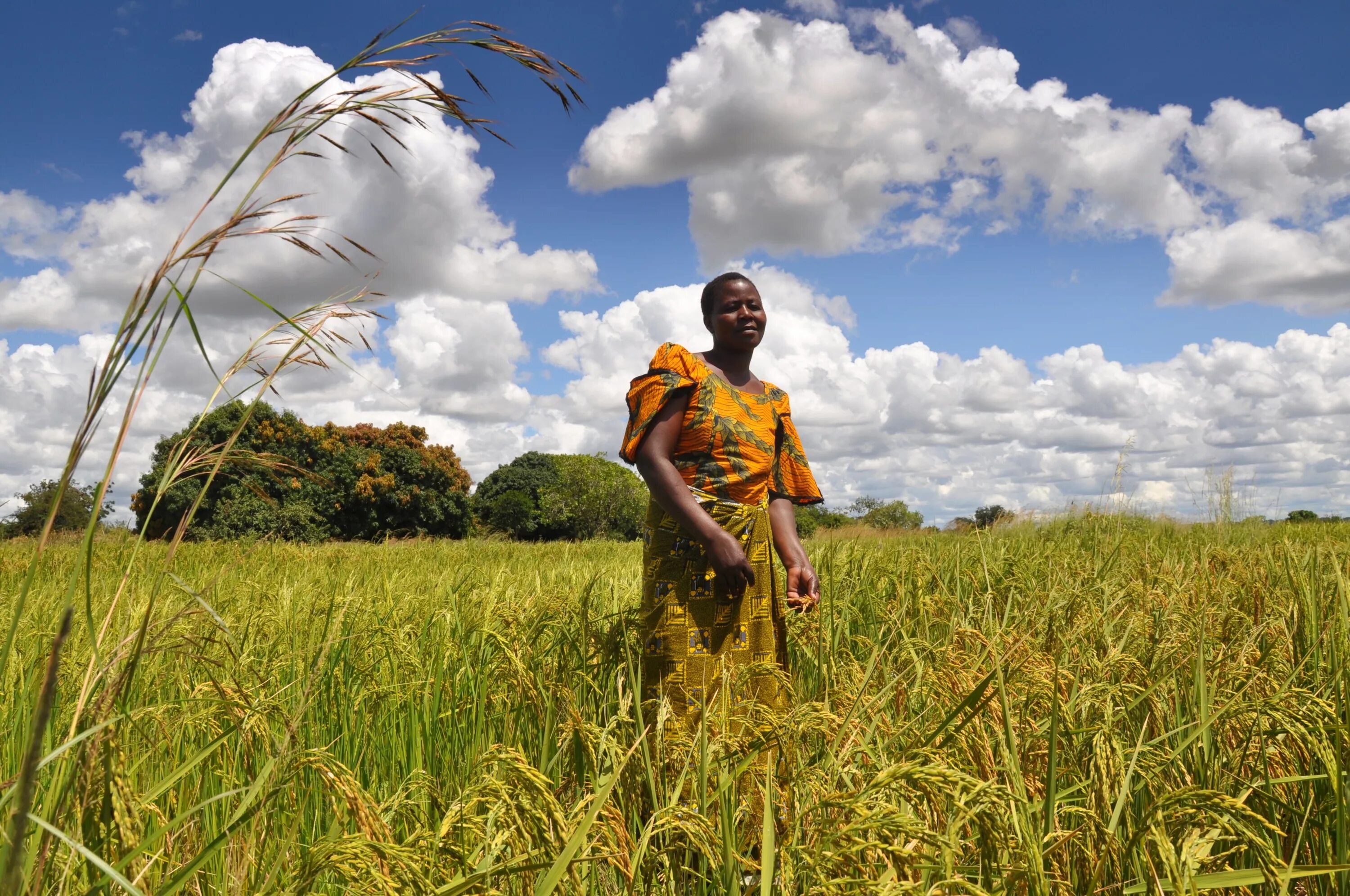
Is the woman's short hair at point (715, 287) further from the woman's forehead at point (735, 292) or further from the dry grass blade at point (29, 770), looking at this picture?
the dry grass blade at point (29, 770)

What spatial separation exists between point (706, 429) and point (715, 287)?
1.95 ft

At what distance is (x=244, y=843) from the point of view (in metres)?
1.71

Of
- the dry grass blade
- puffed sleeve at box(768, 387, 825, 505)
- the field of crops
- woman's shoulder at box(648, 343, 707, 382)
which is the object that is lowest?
the field of crops

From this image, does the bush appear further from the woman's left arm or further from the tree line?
the woman's left arm

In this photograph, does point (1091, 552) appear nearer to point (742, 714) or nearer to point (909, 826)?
point (742, 714)

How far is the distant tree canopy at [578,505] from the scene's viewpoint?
37062 mm

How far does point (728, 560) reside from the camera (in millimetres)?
2506

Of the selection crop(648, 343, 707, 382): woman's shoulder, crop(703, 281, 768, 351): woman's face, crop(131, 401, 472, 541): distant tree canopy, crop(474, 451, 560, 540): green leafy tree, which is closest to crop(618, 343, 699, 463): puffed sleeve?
crop(648, 343, 707, 382): woman's shoulder

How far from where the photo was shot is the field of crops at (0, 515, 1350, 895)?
1203 millimetres

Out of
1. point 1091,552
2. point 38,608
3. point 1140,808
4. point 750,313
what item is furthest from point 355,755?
point 1091,552

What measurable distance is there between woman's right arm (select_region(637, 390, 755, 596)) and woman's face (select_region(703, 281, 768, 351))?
34cm

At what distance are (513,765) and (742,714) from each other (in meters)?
1.29

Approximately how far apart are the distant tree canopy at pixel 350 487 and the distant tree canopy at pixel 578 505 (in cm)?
429

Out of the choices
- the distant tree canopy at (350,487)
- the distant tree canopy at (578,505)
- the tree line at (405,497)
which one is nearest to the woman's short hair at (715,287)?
the tree line at (405,497)
